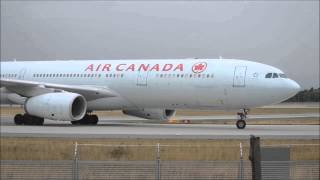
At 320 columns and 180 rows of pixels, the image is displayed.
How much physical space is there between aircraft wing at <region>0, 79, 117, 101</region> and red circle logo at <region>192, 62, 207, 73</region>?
18.1 feet

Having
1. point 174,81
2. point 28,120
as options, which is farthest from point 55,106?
point 174,81

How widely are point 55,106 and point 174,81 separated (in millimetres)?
6862

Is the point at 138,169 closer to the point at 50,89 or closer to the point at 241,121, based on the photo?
the point at 241,121

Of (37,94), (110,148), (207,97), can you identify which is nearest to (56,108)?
(37,94)

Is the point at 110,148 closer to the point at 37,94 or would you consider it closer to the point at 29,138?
the point at 29,138

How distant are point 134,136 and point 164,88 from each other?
31.1 feet

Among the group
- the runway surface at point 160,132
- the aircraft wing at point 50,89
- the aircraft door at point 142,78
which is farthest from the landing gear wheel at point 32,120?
the aircraft door at point 142,78

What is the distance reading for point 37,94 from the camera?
34.6m

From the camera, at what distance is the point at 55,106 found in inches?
1270

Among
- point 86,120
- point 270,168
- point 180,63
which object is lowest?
point 270,168

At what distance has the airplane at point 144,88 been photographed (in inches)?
1208

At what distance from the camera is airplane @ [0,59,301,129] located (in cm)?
3067

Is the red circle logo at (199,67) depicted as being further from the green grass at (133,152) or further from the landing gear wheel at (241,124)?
the green grass at (133,152)

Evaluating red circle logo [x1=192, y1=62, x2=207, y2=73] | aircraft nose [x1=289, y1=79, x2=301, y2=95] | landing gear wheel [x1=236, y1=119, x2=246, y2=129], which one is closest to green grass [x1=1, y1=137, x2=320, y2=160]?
aircraft nose [x1=289, y1=79, x2=301, y2=95]
